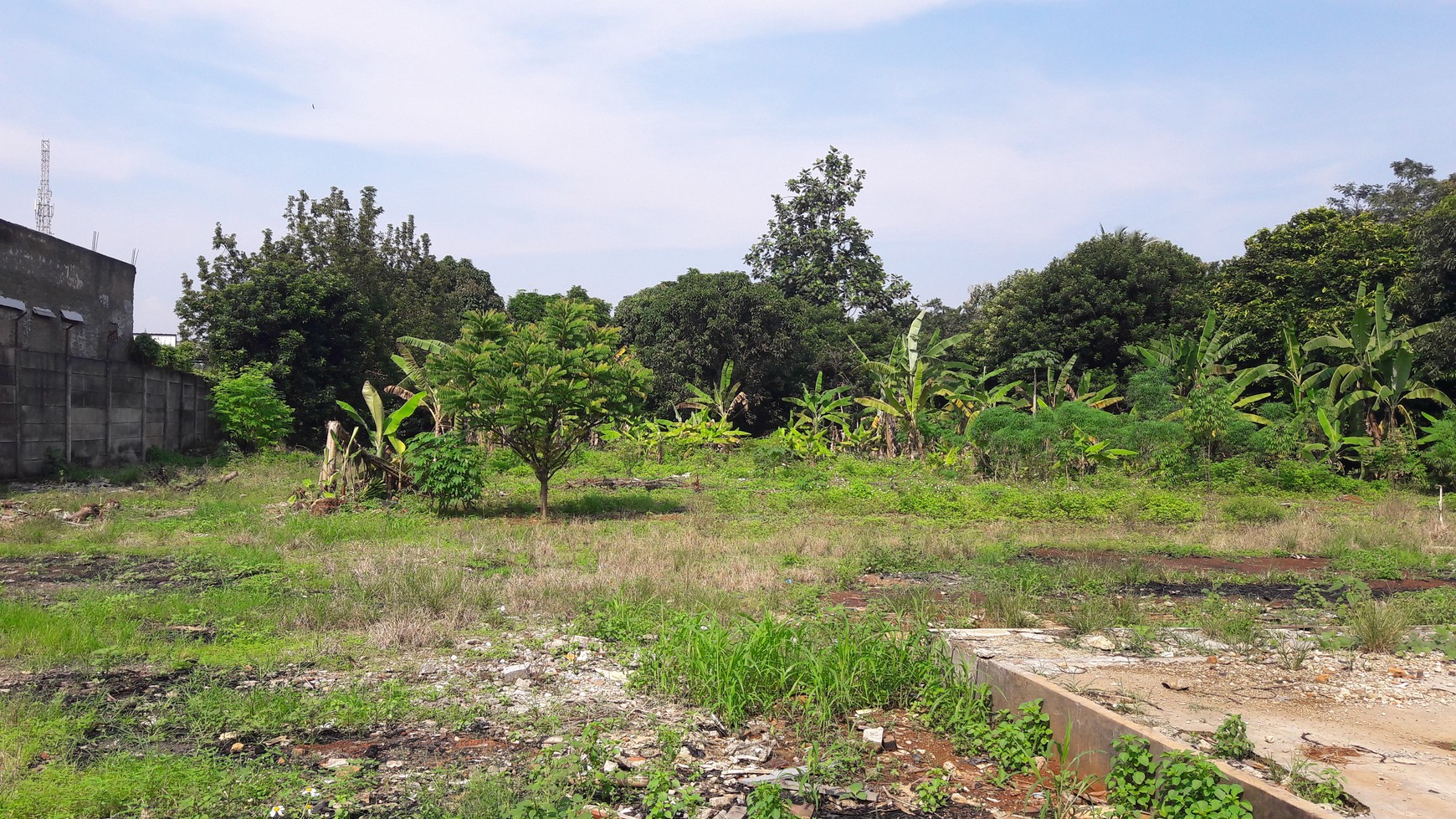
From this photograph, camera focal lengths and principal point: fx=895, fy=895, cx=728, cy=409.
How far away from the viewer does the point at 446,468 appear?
13.3 metres

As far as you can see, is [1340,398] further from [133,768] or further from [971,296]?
[971,296]

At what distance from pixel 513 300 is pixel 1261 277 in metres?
22.6

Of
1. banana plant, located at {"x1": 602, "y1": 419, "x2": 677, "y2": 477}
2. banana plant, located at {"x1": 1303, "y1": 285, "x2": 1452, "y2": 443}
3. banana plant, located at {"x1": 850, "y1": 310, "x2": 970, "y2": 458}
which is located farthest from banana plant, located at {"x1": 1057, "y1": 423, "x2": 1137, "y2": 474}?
banana plant, located at {"x1": 602, "y1": 419, "x2": 677, "y2": 477}

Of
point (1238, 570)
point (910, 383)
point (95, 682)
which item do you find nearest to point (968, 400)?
point (910, 383)

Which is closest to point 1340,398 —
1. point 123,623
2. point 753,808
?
point 753,808

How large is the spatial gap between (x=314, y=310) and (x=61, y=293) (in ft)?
23.5

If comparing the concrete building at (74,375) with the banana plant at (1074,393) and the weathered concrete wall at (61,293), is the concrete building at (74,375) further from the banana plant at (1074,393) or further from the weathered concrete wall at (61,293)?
the banana plant at (1074,393)

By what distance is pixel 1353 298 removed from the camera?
21797 mm

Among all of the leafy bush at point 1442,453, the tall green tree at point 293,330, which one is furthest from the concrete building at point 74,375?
the leafy bush at point 1442,453

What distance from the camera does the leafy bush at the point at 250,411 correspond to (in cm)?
2177

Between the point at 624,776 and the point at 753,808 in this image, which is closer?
the point at 753,808

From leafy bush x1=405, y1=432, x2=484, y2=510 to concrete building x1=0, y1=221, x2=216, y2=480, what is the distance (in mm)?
7534

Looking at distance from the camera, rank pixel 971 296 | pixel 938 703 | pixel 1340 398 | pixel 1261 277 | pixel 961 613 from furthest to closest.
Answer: pixel 971 296 < pixel 1261 277 < pixel 1340 398 < pixel 961 613 < pixel 938 703

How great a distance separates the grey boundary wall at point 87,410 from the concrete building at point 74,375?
2 centimetres
